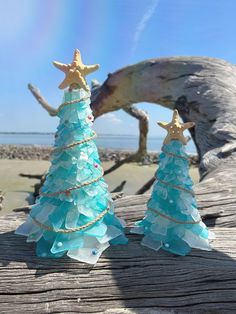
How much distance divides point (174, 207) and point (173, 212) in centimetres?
3

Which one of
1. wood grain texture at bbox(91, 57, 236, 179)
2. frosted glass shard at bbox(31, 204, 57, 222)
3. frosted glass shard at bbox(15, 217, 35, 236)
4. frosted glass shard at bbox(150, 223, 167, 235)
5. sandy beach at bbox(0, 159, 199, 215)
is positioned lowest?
sandy beach at bbox(0, 159, 199, 215)

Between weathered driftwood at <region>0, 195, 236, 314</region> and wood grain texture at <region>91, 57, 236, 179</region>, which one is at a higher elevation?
wood grain texture at <region>91, 57, 236, 179</region>

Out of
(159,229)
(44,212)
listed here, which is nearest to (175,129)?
(159,229)

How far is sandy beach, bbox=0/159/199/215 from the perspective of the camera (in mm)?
8755

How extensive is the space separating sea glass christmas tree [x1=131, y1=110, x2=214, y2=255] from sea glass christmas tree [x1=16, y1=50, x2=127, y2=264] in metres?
0.28

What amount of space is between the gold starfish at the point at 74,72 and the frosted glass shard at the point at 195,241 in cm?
116

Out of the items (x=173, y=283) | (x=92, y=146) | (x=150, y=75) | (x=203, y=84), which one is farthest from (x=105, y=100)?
(x=173, y=283)

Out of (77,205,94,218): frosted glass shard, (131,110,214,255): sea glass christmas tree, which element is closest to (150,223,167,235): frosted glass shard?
(131,110,214,255): sea glass christmas tree

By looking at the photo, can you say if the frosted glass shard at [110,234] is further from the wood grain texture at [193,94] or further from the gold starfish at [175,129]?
the wood grain texture at [193,94]

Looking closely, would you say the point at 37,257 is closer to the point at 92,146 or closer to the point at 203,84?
the point at 92,146

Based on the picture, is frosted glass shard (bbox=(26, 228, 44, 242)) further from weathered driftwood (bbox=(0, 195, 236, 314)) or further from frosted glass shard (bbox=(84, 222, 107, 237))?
frosted glass shard (bbox=(84, 222, 107, 237))

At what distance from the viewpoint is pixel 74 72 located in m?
2.18

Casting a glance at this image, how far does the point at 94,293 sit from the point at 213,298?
67 centimetres

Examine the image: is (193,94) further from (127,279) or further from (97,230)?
(127,279)
